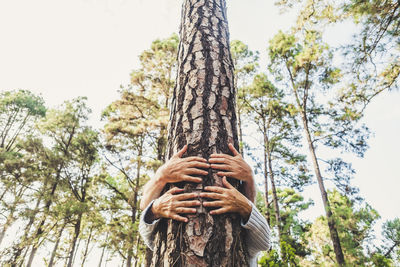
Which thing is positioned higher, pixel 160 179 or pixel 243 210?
pixel 160 179

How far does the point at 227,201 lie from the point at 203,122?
474mm

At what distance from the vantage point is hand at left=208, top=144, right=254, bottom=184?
40.8 inches

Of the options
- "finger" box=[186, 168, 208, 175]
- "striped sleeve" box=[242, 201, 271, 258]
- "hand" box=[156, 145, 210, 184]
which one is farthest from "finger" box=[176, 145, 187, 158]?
"striped sleeve" box=[242, 201, 271, 258]

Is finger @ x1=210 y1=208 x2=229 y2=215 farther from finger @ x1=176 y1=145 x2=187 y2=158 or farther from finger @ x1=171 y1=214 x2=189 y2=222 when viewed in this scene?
finger @ x1=176 y1=145 x2=187 y2=158

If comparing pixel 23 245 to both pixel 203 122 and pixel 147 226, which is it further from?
pixel 203 122

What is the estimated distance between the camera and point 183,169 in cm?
101

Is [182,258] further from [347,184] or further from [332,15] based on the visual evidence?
[347,184]

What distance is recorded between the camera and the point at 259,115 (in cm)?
1131

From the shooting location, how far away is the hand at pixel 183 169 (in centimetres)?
100

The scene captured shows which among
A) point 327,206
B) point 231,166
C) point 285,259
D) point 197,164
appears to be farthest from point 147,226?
point 327,206

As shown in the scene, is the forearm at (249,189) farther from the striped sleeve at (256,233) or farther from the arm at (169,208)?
the arm at (169,208)

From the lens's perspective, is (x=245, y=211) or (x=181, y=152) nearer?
(x=245, y=211)

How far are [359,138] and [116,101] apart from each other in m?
10.7

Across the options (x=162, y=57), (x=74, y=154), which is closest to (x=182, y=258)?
(x=162, y=57)
